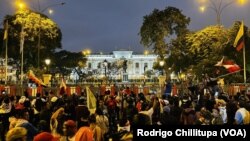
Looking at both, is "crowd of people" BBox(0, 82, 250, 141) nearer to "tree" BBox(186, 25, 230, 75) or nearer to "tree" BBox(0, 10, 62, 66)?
"tree" BBox(186, 25, 230, 75)

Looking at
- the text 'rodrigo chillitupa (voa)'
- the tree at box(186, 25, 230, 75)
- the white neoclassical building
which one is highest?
the white neoclassical building

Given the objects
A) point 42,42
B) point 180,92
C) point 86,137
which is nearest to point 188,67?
point 42,42

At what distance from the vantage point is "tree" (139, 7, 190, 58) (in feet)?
157

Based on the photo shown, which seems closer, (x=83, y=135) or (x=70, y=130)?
(x=83, y=135)

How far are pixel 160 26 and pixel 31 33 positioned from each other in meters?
13.8

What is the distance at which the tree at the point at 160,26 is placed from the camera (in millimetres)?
47719

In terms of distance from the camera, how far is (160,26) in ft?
158

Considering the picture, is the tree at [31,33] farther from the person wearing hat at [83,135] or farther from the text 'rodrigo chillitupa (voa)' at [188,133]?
the text 'rodrigo chillitupa (voa)' at [188,133]

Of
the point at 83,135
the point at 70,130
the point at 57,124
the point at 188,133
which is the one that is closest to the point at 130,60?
the point at 57,124

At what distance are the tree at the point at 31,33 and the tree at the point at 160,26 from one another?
10.0 meters

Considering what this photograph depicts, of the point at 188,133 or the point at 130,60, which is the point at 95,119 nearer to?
the point at 188,133

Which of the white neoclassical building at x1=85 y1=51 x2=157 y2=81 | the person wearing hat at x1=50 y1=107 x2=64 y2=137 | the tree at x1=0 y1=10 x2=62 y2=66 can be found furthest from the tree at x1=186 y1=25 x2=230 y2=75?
the white neoclassical building at x1=85 y1=51 x2=157 y2=81

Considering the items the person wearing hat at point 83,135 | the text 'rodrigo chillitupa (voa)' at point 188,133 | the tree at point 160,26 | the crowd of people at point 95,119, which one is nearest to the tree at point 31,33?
the tree at point 160,26

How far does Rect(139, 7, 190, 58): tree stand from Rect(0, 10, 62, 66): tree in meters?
10.0
